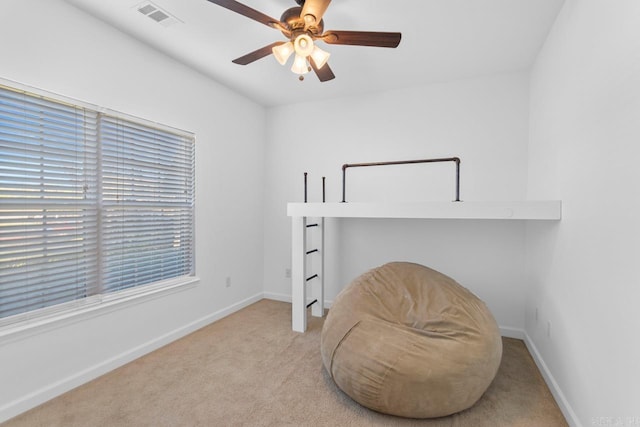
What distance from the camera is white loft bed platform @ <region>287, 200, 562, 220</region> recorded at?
80.4 inches

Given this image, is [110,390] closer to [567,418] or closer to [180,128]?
[180,128]

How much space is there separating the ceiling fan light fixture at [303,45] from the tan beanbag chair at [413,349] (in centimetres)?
173

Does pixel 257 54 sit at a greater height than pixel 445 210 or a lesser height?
greater

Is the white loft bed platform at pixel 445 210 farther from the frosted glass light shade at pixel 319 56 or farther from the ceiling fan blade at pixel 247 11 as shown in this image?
the ceiling fan blade at pixel 247 11

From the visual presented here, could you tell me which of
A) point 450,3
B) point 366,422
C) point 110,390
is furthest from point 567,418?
point 110,390

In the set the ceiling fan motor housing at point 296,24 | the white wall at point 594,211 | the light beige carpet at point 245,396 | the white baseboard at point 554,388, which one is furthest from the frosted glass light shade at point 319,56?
the white baseboard at point 554,388

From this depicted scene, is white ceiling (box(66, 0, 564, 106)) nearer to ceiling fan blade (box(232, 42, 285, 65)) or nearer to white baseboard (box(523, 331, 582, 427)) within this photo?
ceiling fan blade (box(232, 42, 285, 65))

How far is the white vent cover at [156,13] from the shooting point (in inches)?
78.7

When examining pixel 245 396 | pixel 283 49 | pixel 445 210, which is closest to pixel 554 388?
pixel 445 210

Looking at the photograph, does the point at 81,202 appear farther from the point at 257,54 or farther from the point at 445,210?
the point at 445,210

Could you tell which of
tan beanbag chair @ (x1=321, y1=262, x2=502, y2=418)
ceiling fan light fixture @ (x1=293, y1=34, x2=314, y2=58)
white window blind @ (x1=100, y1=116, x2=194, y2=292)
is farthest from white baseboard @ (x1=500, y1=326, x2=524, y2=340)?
white window blind @ (x1=100, y1=116, x2=194, y2=292)

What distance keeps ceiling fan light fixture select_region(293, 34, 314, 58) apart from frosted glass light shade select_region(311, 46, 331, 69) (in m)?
0.06

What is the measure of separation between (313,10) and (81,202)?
2.01 meters

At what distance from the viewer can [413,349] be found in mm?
1757
